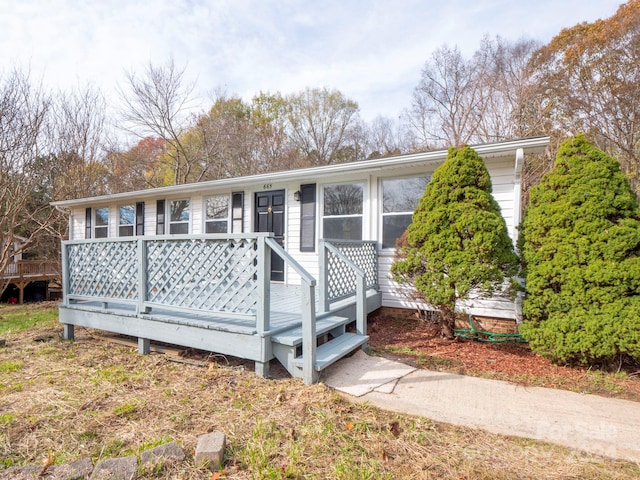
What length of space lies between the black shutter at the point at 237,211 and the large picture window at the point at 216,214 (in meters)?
0.19

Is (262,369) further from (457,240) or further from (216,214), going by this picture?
(216,214)

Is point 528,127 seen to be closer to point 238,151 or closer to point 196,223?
point 196,223

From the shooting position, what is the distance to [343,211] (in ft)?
20.3

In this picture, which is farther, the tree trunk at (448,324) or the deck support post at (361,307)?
the tree trunk at (448,324)

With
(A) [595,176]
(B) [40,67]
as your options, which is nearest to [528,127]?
(A) [595,176]

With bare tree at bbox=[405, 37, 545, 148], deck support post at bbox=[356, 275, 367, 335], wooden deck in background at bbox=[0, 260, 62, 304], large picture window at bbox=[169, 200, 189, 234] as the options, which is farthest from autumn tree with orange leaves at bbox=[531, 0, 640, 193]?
wooden deck in background at bbox=[0, 260, 62, 304]

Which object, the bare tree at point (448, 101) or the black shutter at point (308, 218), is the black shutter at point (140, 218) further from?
the bare tree at point (448, 101)

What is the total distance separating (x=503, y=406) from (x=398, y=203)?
11.9 ft

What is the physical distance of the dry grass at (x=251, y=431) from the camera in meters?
1.90

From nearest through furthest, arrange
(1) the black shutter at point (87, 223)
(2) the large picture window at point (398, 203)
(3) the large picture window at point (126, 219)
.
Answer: (2) the large picture window at point (398, 203)
(3) the large picture window at point (126, 219)
(1) the black shutter at point (87, 223)

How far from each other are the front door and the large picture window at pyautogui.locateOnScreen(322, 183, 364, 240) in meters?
1.02

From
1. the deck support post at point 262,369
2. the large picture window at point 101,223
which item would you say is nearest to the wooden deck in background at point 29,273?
the large picture window at point 101,223

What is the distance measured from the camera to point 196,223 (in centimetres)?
792

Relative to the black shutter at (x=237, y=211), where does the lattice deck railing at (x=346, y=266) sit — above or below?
below
